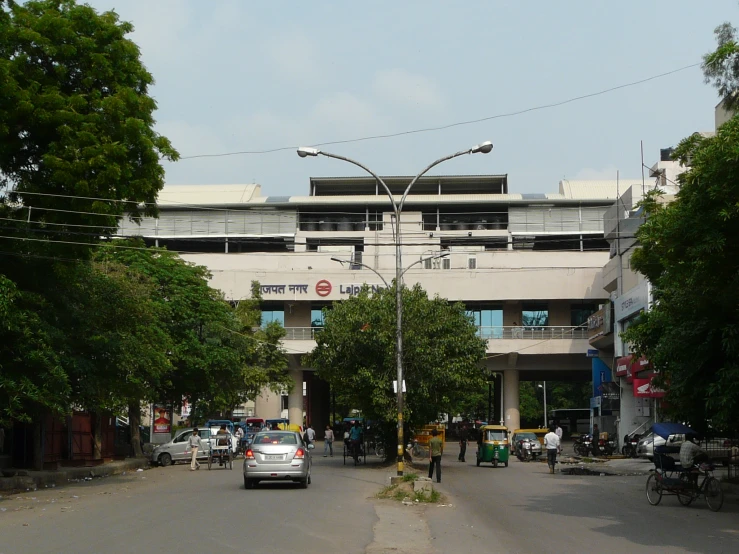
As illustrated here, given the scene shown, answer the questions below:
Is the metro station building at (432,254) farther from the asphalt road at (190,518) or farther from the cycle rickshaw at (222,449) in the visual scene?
the asphalt road at (190,518)

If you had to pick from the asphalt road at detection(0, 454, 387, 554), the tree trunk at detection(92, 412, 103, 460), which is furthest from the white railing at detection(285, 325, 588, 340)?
the asphalt road at detection(0, 454, 387, 554)

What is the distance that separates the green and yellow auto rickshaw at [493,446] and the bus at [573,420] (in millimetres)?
38114

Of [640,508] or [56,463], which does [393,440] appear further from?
[640,508]

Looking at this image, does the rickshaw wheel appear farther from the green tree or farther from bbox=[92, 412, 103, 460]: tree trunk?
bbox=[92, 412, 103, 460]: tree trunk

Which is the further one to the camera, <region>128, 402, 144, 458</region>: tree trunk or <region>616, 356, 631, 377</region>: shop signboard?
<region>616, 356, 631, 377</region>: shop signboard

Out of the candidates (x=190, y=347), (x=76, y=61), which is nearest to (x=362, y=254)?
(x=190, y=347)

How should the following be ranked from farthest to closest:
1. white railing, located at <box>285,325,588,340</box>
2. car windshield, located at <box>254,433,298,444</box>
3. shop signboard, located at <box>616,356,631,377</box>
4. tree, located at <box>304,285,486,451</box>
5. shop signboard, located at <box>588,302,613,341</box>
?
white railing, located at <box>285,325,588,340</box>, shop signboard, located at <box>588,302,613,341</box>, shop signboard, located at <box>616,356,631,377</box>, tree, located at <box>304,285,486,451</box>, car windshield, located at <box>254,433,298,444</box>

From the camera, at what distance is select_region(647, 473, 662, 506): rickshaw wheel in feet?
66.0

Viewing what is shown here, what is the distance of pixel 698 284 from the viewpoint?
1761cm

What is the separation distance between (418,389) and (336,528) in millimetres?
19881

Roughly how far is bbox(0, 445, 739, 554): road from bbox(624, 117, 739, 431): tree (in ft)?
8.27

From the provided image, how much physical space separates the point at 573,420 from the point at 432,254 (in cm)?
1926

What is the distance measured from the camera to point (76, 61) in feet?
77.6

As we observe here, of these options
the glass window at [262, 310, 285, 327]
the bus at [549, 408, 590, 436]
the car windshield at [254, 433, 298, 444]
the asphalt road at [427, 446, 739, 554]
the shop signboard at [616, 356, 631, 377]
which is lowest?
the bus at [549, 408, 590, 436]
